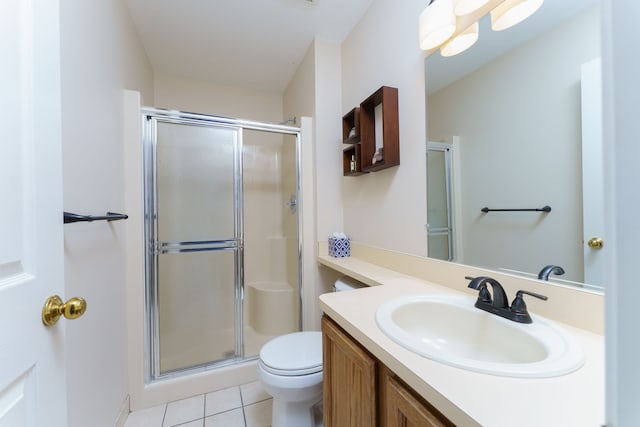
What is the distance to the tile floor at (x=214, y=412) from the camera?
1.39 meters

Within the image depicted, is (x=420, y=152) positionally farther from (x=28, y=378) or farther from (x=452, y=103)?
(x=28, y=378)

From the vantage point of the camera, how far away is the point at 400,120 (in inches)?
56.9

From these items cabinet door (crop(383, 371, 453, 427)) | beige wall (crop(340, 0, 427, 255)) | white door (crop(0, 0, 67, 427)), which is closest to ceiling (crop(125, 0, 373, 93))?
beige wall (crop(340, 0, 427, 255))

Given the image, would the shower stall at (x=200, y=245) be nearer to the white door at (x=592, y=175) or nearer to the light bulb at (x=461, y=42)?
the light bulb at (x=461, y=42)

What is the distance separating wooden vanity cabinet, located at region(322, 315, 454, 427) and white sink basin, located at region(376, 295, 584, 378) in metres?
0.10

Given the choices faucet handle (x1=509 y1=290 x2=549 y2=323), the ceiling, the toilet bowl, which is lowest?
the toilet bowl

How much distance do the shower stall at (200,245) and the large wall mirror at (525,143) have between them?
1.22 metres

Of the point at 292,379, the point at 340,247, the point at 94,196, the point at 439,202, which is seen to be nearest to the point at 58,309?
the point at 94,196

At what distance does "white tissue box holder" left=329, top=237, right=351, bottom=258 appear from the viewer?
1.84 metres

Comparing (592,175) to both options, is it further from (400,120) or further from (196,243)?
(196,243)

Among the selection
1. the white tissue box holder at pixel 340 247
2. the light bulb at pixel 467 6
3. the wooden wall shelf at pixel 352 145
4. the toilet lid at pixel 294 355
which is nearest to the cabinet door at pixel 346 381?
the toilet lid at pixel 294 355

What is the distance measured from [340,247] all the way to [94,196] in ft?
4.59

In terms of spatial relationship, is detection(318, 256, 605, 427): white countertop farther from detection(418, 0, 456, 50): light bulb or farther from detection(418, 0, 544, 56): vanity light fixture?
detection(418, 0, 456, 50): light bulb

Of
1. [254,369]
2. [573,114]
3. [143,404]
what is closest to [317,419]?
[254,369]
